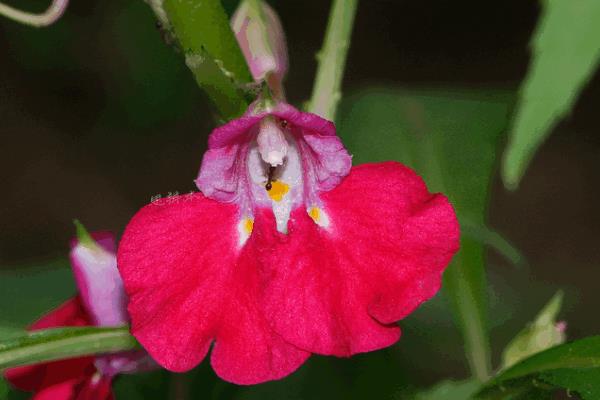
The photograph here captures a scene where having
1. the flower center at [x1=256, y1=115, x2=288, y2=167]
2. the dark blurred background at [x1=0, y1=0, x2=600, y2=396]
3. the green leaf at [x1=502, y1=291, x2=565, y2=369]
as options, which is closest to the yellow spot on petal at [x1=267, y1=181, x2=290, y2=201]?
the flower center at [x1=256, y1=115, x2=288, y2=167]

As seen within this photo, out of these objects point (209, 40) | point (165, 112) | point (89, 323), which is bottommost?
point (165, 112)

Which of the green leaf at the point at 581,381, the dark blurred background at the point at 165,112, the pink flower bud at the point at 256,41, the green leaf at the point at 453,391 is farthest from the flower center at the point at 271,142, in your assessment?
the dark blurred background at the point at 165,112

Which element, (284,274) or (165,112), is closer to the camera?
(284,274)

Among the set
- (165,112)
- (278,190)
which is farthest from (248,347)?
(165,112)

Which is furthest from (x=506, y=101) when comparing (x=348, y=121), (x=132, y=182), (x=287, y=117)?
(x=132, y=182)

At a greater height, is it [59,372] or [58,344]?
[58,344]

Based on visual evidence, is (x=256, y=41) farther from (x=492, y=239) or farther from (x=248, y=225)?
(x=492, y=239)

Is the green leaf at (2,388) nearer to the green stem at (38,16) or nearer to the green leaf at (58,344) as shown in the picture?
the green leaf at (58,344)
